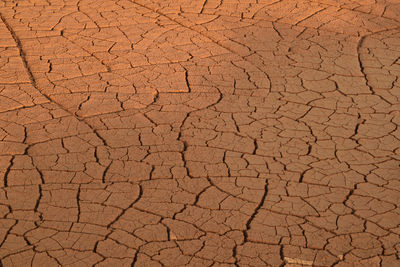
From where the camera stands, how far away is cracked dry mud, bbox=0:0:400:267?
3395mm

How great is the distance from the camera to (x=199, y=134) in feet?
14.8

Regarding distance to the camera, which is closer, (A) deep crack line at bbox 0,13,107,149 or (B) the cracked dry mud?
(B) the cracked dry mud

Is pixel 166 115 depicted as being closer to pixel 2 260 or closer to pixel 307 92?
pixel 307 92

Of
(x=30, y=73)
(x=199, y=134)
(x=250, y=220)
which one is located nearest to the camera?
(x=250, y=220)

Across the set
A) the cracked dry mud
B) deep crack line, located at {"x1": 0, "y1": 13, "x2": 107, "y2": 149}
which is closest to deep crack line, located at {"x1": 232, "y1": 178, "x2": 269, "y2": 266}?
the cracked dry mud

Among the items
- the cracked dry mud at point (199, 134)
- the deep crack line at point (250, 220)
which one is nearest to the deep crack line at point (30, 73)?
the cracked dry mud at point (199, 134)

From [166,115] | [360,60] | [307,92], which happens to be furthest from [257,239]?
[360,60]

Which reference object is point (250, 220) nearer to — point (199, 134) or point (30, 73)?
point (199, 134)

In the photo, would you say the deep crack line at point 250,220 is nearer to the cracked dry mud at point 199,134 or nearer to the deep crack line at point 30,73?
the cracked dry mud at point 199,134

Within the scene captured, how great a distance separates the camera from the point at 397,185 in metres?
3.93

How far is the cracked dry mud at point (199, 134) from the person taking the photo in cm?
339

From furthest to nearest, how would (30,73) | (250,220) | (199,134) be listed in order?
(30,73) < (199,134) < (250,220)

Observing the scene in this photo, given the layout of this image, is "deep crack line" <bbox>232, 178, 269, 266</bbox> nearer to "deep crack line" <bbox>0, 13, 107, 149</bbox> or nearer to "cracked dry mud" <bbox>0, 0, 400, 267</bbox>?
"cracked dry mud" <bbox>0, 0, 400, 267</bbox>

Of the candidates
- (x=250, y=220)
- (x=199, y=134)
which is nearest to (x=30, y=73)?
(x=199, y=134)
